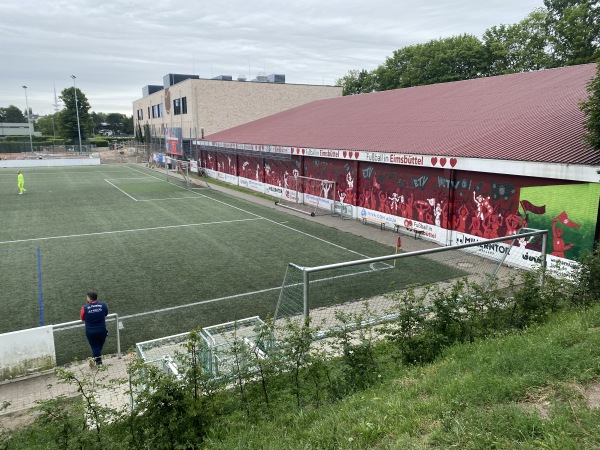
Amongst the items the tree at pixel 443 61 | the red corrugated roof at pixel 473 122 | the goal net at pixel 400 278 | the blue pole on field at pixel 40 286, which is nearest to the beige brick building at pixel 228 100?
the tree at pixel 443 61

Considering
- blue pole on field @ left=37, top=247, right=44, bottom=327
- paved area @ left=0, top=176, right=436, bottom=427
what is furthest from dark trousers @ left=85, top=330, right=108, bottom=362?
blue pole on field @ left=37, top=247, right=44, bottom=327

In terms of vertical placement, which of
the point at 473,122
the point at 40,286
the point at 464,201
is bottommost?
the point at 40,286

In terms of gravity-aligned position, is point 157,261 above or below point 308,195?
below

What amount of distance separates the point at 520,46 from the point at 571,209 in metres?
39.2

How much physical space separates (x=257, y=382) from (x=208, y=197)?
28.8 meters

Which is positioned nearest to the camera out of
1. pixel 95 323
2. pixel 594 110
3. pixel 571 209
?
pixel 95 323

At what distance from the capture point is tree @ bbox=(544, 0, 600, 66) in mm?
38594

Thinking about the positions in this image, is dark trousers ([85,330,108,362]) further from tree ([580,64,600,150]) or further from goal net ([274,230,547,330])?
tree ([580,64,600,150])

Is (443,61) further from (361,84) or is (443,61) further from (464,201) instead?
(464,201)

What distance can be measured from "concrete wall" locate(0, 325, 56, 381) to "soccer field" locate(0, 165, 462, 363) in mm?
523

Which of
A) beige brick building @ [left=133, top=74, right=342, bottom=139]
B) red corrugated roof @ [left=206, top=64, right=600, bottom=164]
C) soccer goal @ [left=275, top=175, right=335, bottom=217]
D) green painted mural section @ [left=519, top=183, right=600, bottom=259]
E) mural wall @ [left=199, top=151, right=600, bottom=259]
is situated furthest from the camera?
beige brick building @ [left=133, top=74, right=342, bottom=139]

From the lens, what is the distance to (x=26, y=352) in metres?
9.30

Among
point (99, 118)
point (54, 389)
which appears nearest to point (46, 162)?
point (54, 389)

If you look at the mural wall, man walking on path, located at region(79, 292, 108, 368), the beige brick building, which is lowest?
man walking on path, located at region(79, 292, 108, 368)
